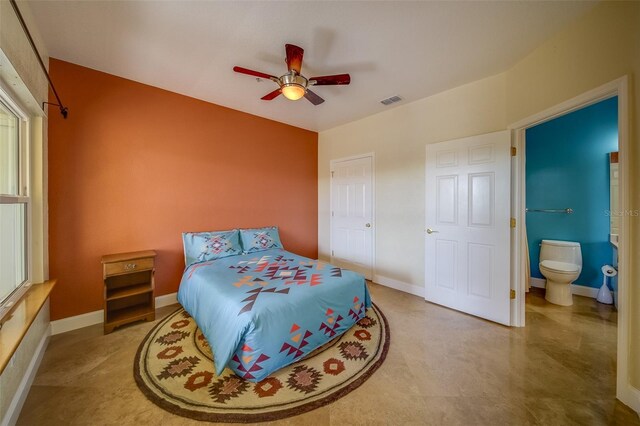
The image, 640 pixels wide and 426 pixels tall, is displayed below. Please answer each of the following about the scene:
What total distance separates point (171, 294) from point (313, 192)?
2.72m

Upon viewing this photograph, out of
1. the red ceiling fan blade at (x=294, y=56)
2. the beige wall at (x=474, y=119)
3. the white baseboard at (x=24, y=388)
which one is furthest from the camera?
the red ceiling fan blade at (x=294, y=56)

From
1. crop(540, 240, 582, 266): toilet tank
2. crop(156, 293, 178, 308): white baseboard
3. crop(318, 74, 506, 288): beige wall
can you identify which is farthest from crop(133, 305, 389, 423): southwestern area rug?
crop(540, 240, 582, 266): toilet tank

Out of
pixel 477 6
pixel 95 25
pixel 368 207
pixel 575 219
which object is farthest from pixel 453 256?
pixel 95 25

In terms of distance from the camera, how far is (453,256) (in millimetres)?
2703

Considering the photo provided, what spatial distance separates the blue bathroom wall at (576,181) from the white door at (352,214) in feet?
7.58

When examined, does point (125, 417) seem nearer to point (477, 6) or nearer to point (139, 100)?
point (139, 100)

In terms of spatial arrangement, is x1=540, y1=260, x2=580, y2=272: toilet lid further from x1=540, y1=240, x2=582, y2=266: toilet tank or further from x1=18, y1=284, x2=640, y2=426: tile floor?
x1=18, y1=284, x2=640, y2=426: tile floor

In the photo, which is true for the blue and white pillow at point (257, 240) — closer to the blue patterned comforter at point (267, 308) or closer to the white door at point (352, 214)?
the blue patterned comforter at point (267, 308)

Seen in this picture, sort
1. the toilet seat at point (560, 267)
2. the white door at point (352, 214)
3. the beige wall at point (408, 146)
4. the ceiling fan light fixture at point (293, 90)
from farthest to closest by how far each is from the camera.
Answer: the white door at point (352, 214) < the toilet seat at point (560, 267) < the beige wall at point (408, 146) < the ceiling fan light fixture at point (293, 90)

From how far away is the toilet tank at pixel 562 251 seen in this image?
9.40 ft

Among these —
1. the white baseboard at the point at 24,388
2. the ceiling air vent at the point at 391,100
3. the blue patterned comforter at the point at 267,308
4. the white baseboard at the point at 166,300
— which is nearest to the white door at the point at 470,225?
the ceiling air vent at the point at 391,100

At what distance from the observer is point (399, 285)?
330cm

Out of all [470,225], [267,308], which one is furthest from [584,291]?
[267,308]

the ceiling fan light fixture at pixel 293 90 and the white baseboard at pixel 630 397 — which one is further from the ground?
the ceiling fan light fixture at pixel 293 90
